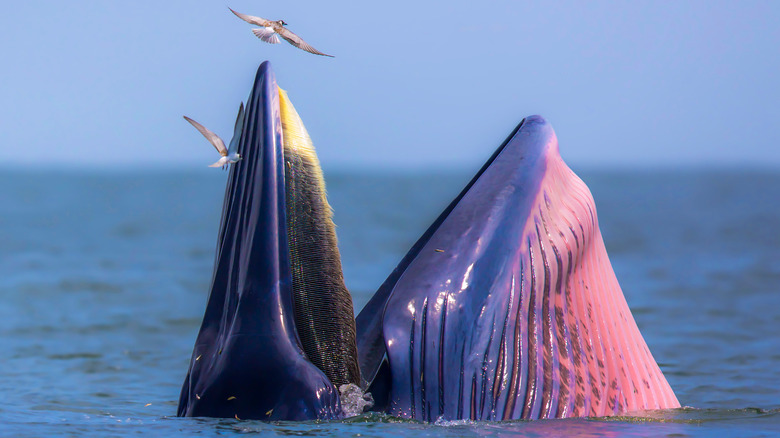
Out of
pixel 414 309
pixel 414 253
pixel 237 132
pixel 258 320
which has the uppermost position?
pixel 237 132

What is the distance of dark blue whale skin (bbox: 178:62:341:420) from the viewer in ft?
14.5

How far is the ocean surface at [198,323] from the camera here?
518 cm

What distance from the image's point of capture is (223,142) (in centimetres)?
502

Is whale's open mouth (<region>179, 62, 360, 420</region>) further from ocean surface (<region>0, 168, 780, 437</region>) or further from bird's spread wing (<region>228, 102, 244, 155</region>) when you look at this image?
ocean surface (<region>0, 168, 780, 437</region>)

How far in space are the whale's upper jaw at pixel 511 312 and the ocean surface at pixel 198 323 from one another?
129 mm

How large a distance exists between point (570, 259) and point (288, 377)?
58.9 inches

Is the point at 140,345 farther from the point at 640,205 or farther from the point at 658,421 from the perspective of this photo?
the point at 640,205

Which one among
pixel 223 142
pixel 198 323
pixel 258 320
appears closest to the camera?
pixel 258 320

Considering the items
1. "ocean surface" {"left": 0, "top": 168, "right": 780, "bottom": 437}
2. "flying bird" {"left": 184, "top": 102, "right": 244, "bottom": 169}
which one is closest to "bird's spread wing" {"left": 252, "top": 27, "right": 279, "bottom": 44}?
"flying bird" {"left": 184, "top": 102, "right": 244, "bottom": 169}

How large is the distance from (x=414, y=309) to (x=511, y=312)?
45 cm

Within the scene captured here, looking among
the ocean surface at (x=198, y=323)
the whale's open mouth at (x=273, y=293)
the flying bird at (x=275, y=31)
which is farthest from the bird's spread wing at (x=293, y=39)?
the ocean surface at (x=198, y=323)

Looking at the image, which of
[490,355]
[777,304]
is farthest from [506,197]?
[777,304]

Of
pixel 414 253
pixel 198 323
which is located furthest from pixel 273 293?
pixel 198 323

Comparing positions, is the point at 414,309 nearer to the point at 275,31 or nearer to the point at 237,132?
the point at 237,132
